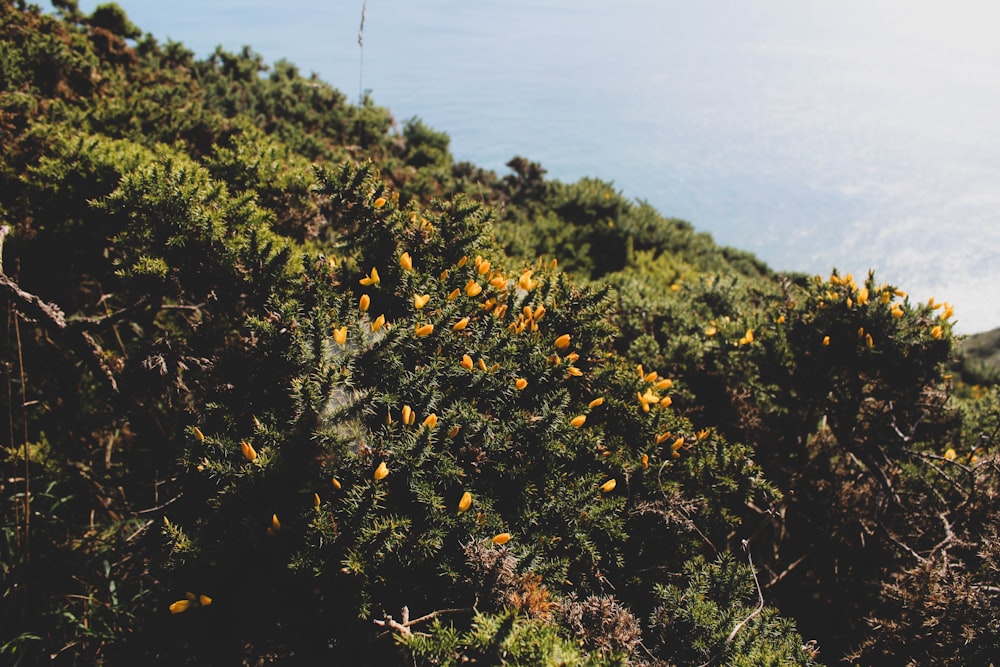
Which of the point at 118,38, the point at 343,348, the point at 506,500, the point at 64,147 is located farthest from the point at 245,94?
the point at 506,500

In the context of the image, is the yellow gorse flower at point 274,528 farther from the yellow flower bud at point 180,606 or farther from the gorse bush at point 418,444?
the yellow flower bud at point 180,606

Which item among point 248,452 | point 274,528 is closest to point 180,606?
point 274,528

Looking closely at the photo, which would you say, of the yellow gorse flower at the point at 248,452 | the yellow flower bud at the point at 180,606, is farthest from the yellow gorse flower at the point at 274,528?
the yellow flower bud at the point at 180,606

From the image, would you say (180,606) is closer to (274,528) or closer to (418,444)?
(274,528)

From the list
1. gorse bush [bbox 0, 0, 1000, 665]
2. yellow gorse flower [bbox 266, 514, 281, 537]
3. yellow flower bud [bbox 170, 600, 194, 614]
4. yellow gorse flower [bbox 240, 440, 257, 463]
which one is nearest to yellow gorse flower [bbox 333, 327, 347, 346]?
gorse bush [bbox 0, 0, 1000, 665]

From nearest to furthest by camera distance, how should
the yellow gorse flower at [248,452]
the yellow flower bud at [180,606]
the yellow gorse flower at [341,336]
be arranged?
1. the yellow flower bud at [180,606]
2. the yellow gorse flower at [248,452]
3. the yellow gorse flower at [341,336]

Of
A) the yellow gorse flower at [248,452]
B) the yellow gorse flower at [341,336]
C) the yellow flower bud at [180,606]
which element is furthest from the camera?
the yellow gorse flower at [341,336]

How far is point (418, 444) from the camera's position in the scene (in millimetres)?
1962

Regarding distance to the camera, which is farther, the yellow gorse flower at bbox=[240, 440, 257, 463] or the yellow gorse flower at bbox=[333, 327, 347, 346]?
the yellow gorse flower at bbox=[333, 327, 347, 346]

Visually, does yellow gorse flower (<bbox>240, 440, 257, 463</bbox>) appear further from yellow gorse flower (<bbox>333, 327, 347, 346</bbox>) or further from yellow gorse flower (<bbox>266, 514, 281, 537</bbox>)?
yellow gorse flower (<bbox>333, 327, 347, 346</bbox>)

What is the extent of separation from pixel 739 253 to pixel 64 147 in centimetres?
913

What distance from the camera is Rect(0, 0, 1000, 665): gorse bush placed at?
74.3 inches

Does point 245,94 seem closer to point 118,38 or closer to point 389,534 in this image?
point 118,38

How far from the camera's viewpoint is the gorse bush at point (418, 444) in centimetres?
189
